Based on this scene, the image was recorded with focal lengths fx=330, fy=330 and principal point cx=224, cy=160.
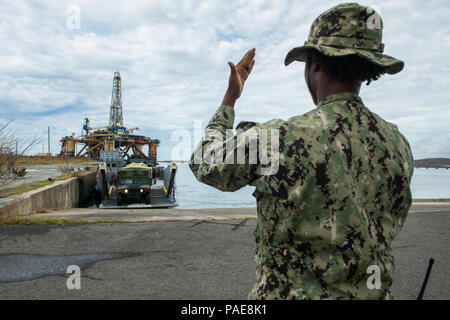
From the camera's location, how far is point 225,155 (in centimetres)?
133

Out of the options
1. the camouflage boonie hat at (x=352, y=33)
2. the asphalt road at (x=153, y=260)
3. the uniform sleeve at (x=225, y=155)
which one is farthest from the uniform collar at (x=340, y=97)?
the asphalt road at (x=153, y=260)

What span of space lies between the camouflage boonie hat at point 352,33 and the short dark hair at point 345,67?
0.10 ft

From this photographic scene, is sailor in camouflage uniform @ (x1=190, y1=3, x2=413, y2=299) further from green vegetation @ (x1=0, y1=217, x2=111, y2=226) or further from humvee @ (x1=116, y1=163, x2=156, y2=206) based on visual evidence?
humvee @ (x1=116, y1=163, x2=156, y2=206)

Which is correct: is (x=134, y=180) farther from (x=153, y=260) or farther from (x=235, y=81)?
(x=235, y=81)

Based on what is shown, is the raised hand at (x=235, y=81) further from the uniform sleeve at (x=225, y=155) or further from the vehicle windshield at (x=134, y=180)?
the vehicle windshield at (x=134, y=180)

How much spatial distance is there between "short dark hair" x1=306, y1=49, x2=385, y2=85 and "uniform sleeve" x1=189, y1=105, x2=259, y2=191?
1.24 ft

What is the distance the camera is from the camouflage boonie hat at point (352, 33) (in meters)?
1.35

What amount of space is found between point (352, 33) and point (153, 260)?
4.49 meters

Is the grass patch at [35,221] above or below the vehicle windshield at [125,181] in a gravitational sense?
below

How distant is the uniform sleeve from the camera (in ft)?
4.30

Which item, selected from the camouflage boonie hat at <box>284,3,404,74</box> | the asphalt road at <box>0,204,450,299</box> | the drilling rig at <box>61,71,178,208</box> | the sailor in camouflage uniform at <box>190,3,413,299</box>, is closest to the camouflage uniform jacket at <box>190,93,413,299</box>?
the sailor in camouflage uniform at <box>190,3,413,299</box>

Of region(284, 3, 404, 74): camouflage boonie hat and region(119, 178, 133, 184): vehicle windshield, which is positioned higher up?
region(284, 3, 404, 74): camouflage boonie hat

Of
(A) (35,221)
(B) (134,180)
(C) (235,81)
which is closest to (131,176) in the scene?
(B) (134,180)

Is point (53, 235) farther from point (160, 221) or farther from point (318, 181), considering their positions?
point (318, 181)
